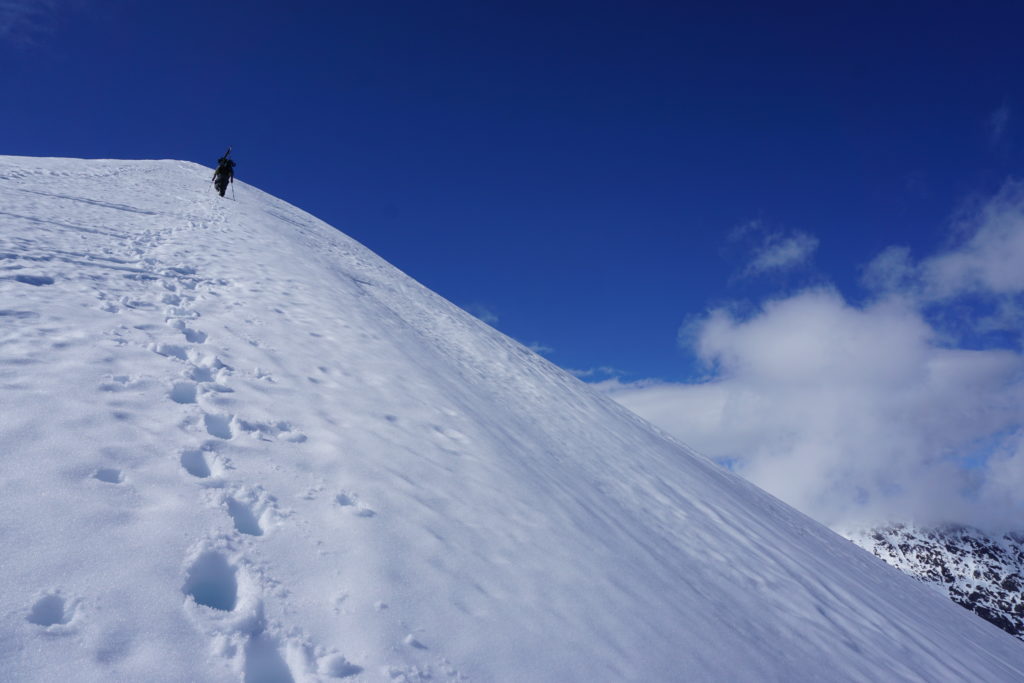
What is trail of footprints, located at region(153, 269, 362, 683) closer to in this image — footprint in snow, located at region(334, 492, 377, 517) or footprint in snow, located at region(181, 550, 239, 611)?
footprint in snow, located at region(181, 550, 239, 611)

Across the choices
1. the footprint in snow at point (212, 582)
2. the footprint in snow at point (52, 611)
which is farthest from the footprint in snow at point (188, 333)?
the footprint in snow at point (52, 611)

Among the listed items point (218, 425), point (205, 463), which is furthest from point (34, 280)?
point (205, 463)

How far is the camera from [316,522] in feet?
12.1

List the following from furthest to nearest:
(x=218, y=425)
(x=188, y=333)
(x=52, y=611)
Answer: (x=188, y=333)
(x=218, y=425)
(x=52, y=611)

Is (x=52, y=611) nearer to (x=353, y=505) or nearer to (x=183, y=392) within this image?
(x=353, y=505)

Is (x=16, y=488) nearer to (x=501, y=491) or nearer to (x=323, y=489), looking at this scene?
(x=323, y=489)

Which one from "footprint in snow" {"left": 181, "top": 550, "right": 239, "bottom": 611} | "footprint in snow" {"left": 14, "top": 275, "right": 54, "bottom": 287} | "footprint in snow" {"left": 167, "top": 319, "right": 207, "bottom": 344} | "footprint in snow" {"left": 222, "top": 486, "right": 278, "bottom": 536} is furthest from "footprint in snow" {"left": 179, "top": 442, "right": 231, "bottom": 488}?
"footprint in snow" {"left": 14, "top": 275, "right": 54, "bottom": 287}

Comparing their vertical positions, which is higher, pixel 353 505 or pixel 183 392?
pixel 353 505

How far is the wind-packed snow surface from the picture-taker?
2664mm

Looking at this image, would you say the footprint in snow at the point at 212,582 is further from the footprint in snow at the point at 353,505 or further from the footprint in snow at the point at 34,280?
the footprint in snow at the point at 34,280

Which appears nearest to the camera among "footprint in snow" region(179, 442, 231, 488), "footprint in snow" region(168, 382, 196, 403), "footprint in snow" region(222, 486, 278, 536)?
"footprint in snow" region(222, 486, 278, 536)

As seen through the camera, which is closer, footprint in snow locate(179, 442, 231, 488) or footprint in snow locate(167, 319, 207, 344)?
footprint in snow locate(179, 442, 231, 488)

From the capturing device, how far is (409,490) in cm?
472

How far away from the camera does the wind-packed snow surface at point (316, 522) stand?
2664 mm
